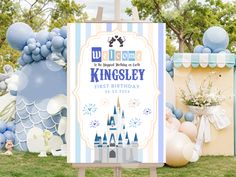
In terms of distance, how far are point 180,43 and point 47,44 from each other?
13.5 m

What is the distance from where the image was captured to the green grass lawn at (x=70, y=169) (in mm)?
6648

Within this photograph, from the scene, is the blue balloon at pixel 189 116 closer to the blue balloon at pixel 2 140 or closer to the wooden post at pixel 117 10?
the blue balloon at pixel 2 140

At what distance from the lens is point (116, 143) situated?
13.6 feet

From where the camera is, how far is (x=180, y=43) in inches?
829

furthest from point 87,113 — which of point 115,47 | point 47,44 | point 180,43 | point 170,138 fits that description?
point 180,43

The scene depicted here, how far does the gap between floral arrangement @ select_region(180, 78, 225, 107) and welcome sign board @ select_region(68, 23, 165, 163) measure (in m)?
3.74

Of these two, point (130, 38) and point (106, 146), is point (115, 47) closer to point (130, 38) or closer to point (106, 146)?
point (130, 38)

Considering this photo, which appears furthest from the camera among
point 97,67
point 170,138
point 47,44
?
point 47,44

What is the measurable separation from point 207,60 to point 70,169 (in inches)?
102

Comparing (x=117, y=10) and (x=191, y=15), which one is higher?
(x=191, y=15)

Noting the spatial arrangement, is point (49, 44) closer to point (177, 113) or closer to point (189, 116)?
point (177, 113)

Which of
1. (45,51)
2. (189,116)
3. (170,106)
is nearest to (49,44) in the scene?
(45,51)

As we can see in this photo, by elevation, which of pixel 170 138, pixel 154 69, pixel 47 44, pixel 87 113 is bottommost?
pixel 170 138

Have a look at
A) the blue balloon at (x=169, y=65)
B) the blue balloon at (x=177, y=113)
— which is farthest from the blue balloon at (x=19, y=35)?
the blue balloon at (x=177, y=113)
